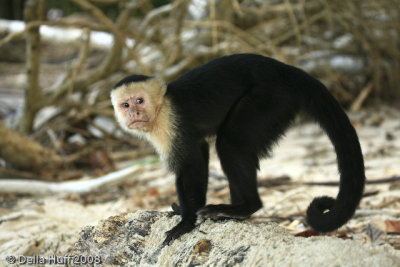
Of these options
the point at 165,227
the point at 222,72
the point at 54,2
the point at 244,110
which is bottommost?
the point at 165,227

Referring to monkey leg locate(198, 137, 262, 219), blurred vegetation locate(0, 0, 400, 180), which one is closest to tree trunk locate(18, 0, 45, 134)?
blurred vegetation locate(0, 0, 400, 180)

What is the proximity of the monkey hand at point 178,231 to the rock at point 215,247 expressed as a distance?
20mm

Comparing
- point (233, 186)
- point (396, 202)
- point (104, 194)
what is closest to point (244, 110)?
point (233, 186)

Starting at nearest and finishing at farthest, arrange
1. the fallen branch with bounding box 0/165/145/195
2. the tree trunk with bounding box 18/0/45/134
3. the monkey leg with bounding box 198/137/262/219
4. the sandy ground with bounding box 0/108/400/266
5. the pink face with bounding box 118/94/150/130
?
the monkey leg with bounding box 198/137/262/219
the pink face with bounding box 118/94/150/130
the sandy ground with bounding box 0/108/400/266
the fallen branch with bounding box 0/165/145/195
the tree trunk with bounding box 18/0/45/134

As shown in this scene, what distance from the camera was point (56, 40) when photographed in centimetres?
580

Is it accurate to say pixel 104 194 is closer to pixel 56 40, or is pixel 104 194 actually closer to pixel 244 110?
pixel 244 110

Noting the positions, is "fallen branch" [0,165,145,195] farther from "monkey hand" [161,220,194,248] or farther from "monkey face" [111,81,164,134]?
"monkey hand" [161,220,194,248]

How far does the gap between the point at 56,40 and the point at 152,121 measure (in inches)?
160

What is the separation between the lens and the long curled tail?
180cm

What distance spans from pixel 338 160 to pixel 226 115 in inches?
24.3

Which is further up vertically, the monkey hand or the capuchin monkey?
the capuchin monkey

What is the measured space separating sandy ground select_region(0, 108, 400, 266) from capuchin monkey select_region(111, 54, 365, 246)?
0.57 meters

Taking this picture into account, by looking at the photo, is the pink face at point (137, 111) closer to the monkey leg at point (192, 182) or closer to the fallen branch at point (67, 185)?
the monkey leg at point (192, 182)

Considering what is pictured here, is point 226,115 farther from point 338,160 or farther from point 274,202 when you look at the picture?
point 274,202
